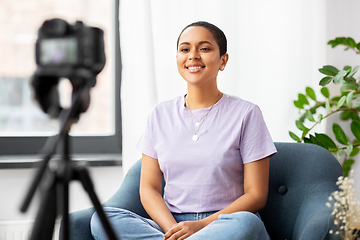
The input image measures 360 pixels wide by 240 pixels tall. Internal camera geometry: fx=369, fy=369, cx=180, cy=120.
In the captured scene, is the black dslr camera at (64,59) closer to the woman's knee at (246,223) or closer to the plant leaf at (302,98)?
the woman's knee at (246,223)

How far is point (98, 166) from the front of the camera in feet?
6.62

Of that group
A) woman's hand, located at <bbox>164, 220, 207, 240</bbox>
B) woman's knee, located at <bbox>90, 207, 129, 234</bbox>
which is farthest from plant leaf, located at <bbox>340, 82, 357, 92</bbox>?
woman's knee, located at <bbox>90, 207, 129, 234</bbox>

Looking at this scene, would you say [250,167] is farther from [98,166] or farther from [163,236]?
[98,166]

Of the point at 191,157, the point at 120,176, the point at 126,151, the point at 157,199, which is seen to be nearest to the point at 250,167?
the point at 191,157

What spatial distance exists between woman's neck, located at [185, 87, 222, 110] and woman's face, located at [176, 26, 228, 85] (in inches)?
2.0

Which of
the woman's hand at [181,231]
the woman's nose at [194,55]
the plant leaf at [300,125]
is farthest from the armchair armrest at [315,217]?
the woman's nose at [194,55]

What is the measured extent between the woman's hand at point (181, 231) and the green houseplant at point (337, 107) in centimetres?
86

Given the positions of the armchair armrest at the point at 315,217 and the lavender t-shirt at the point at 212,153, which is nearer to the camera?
the armchair armrest at the point at 315,217

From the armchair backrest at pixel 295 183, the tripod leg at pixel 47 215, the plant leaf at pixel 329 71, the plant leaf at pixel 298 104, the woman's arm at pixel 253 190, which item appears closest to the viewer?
the tripod leg at pixel 47 215

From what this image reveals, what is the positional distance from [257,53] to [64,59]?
161cm

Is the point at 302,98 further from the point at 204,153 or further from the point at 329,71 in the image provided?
the point at 204,153

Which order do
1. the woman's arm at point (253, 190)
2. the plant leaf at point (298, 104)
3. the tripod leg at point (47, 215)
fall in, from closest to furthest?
1. the tripod leg at point (47, 215)
2. the woman's arm at point (253, 190)
3. the plant leaf at point (298, 104)

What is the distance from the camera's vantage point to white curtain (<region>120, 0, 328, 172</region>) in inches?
76.1

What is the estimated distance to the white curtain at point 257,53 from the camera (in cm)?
193
